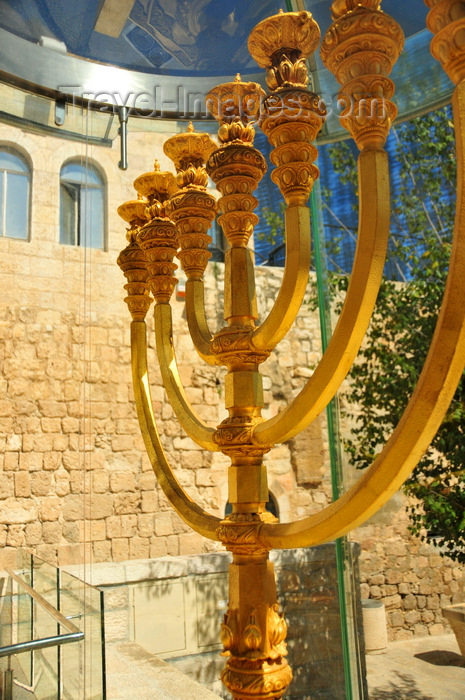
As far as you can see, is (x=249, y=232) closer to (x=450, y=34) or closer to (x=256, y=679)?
(x=450, y=34)

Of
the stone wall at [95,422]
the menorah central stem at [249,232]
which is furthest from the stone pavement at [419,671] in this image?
the menorah central stem at [249,232]

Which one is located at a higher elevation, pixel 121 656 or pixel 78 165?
pixel 78 165

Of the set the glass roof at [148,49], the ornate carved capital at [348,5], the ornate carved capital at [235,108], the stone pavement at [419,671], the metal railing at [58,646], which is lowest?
the stone pavement at [419,671]

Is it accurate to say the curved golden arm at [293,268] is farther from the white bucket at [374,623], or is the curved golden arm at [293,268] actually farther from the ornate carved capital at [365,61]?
the white bucket at [374,623]

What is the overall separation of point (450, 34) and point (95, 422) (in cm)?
440

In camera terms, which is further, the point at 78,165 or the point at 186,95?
the point at 78,165

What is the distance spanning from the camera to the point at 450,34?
542mm

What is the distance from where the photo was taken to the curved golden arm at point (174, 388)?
1021 millimetres

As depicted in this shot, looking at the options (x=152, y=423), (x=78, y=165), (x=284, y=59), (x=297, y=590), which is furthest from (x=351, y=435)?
(x=284, y=59)

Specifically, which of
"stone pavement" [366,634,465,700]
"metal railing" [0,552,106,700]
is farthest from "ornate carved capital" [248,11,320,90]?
"stone pavement" [366,634,465,700]

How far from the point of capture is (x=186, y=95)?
2.04 meters

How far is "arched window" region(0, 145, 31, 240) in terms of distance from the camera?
440 cm

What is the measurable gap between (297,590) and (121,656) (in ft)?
4.83

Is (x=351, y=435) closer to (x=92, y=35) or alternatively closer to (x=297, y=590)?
(x=297, y=590)
